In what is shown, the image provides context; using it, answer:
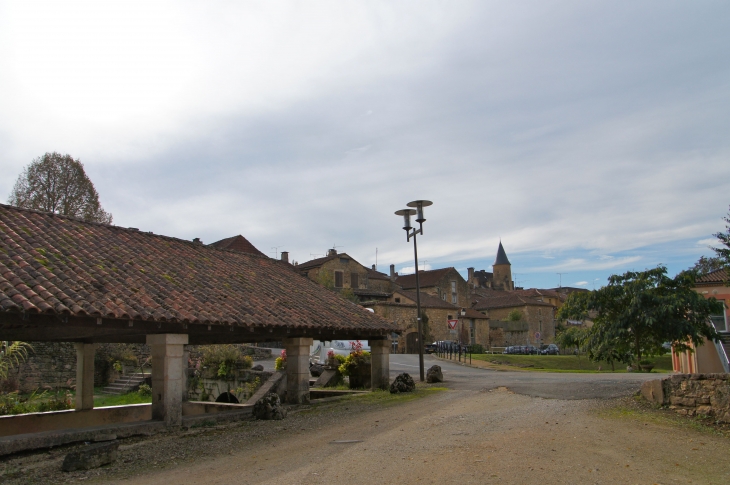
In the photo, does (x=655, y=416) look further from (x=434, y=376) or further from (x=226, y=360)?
(x=226, y=360)

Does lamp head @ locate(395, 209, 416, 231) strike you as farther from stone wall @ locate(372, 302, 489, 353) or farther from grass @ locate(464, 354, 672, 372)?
stone wall @ locate(372, 302, 489, 353)

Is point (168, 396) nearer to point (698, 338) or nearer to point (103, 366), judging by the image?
point (698, 338)

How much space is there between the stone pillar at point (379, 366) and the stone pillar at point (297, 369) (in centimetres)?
281

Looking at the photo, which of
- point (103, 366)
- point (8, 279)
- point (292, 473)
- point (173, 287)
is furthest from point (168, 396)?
point (103, 366)

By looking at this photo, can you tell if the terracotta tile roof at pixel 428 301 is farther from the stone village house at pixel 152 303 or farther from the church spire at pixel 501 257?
the church spire at pixel 501 257

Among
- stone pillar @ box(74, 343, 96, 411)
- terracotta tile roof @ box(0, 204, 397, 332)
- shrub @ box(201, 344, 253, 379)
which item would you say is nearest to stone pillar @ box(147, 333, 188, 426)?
terracotta tile roof @ box(0, 204, 397, 332)

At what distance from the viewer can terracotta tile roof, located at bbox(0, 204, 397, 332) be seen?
30.2 ft

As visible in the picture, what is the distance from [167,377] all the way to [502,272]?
95634 millimetres

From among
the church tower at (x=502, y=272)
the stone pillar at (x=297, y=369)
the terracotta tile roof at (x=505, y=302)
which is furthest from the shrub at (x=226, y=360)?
the church tower at (x=502, y=272)

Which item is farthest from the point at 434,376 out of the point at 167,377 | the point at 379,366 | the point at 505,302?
the point at 505,302

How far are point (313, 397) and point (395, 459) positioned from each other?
10.4m

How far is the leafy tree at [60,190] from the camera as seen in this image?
3197 centimetres

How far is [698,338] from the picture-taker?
10.8 metres

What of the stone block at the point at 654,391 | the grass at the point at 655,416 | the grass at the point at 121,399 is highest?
the stone block at the point at 654,391
